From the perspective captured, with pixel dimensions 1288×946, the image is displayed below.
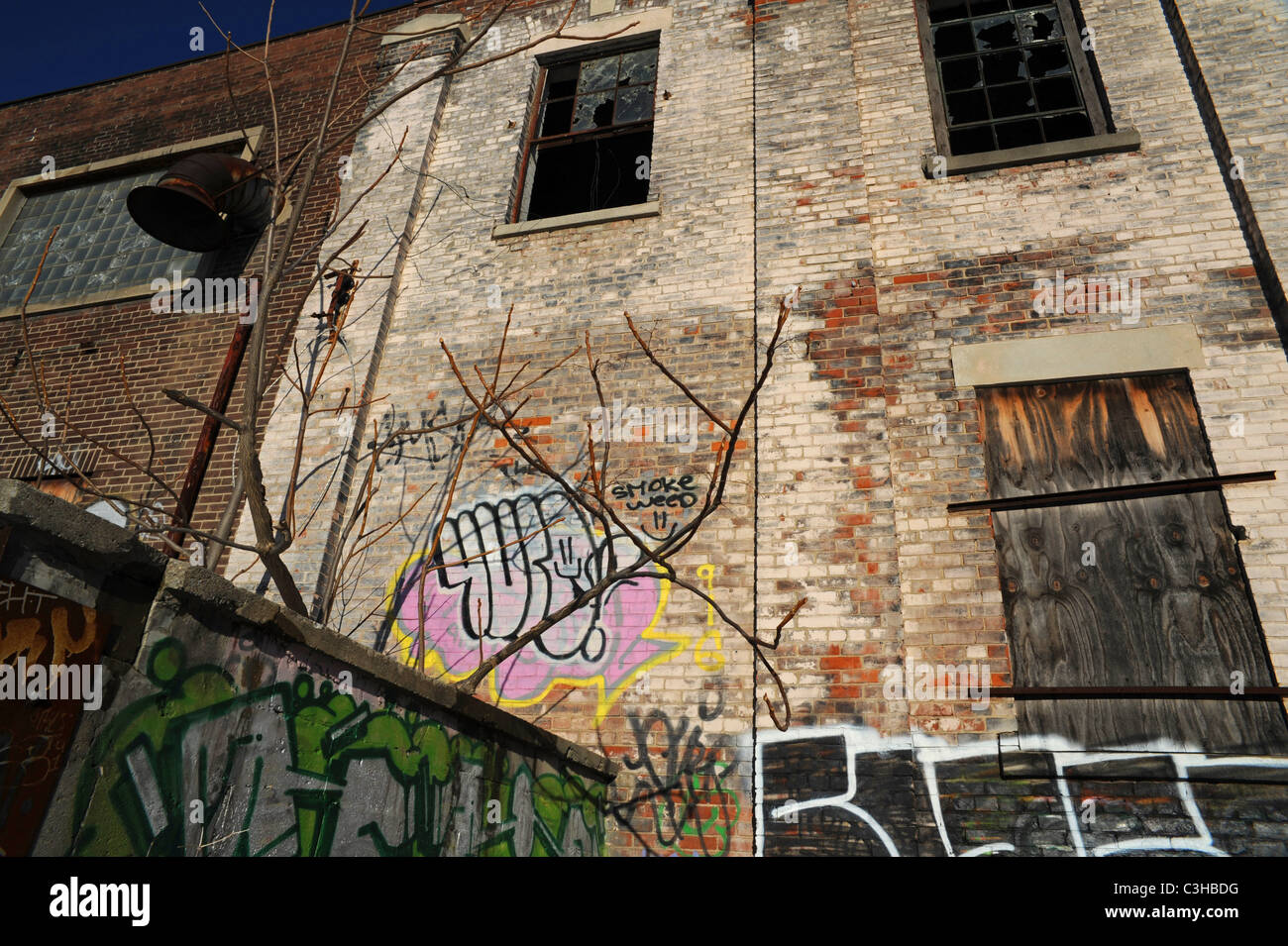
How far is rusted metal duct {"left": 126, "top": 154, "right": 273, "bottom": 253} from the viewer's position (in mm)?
7406

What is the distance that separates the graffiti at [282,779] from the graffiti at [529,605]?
51.3 inches

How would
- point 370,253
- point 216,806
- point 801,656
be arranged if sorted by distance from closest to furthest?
point 216,806
point 801,656
point 370,253

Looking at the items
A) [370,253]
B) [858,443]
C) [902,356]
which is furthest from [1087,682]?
[370,253]

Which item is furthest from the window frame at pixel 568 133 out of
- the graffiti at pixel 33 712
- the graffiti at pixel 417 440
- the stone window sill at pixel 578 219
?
the graffiti at pixel 33 712

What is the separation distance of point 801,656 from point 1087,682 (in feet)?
5.43

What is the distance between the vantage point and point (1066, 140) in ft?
20.5

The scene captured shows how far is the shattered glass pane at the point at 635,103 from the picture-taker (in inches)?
307

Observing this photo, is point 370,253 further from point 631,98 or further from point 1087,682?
point 1087,682

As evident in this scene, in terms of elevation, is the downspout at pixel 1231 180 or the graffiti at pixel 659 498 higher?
the downspout at pixel 1231 180

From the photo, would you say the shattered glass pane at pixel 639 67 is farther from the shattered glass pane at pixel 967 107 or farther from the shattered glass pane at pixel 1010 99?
the shattered glass pane at pixel 1010 99

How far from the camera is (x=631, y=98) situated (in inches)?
312

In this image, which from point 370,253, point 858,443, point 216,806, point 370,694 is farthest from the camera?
point 370,253

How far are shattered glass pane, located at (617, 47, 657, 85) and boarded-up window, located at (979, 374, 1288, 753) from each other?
487 centimetres

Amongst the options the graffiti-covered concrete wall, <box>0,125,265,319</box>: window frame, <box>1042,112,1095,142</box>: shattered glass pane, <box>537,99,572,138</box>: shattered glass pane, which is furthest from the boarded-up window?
<box>0,125,265,319</box>: window frame
